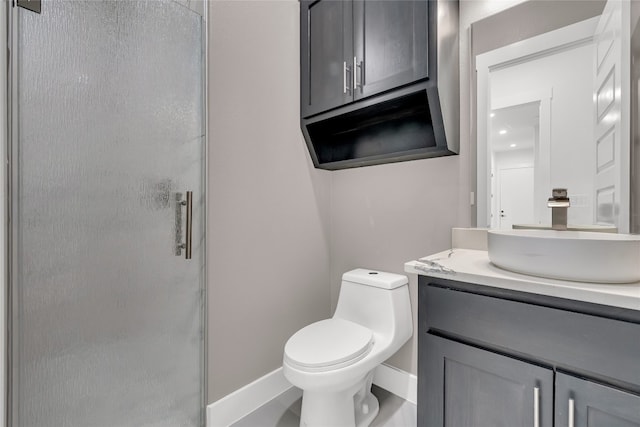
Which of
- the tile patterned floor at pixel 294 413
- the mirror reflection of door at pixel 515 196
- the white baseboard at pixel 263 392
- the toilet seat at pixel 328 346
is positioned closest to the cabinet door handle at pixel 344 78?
the mirror reflection of door at pixel 515 196

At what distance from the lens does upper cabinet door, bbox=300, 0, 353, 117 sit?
1590 millimetres

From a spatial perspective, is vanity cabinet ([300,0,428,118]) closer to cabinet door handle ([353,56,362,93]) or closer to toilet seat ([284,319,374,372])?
cabinet door handle ([353,56,362,93])

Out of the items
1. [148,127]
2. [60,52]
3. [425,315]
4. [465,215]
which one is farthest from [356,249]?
[60,52]

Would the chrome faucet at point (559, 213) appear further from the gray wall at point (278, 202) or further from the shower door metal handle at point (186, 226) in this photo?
the shower door metal handle at point (186, 226)

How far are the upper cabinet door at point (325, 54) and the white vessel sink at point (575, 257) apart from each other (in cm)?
108

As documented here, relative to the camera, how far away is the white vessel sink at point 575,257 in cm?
75

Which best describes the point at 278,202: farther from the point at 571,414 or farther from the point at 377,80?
the point at 571,414

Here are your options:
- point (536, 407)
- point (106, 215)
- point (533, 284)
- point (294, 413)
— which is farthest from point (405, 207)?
point (106, 215)

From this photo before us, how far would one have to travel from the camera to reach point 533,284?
0.79 m

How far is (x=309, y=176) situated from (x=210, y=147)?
2.17 ft

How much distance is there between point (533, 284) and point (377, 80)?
111cm

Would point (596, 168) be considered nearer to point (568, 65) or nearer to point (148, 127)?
point (568, 65)

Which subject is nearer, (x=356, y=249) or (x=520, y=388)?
(x=520, y=388)

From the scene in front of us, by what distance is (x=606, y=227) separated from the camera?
3.68 ft
